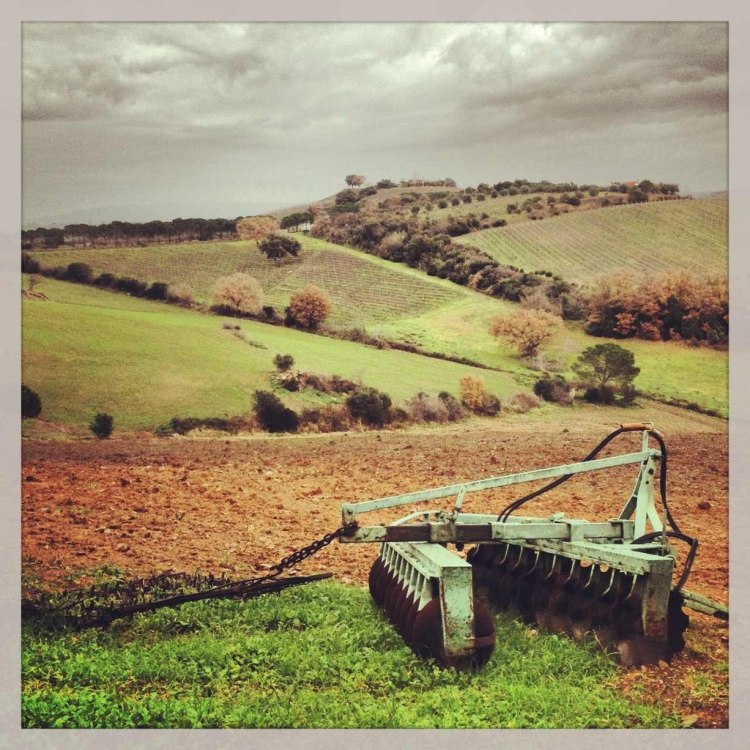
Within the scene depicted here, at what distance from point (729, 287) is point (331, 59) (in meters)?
3.73

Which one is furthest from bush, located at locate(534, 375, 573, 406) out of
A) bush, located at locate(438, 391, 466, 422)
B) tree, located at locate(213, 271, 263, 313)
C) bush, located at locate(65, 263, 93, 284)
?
bush, located at locate(65, 263, 93, 284)

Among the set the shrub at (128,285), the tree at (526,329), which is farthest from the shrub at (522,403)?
the shrub at (128,285)

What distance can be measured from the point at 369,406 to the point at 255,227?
187cm

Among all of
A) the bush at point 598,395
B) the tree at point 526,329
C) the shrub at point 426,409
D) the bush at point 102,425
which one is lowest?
the bush at point 102,425

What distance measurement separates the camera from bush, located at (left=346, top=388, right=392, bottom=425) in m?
7.82

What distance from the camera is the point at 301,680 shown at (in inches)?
227

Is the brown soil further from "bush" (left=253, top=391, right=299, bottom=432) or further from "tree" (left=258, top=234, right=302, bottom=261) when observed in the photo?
"tree" (left=258, top=234, right=302, bottom=261)

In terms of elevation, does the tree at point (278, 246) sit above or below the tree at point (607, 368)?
above

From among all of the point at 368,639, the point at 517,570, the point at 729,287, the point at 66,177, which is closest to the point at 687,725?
the point at 517,570

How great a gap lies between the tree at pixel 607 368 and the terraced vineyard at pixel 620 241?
0.69 metres

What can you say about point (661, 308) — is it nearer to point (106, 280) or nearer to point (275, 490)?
point (275, 490)

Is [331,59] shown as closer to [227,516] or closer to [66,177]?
[66,177]

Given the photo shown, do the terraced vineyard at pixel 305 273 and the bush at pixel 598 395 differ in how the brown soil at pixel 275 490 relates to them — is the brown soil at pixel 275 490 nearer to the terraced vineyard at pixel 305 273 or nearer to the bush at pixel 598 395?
the bush at pixel 598 395

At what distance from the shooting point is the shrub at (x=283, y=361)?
787cm
